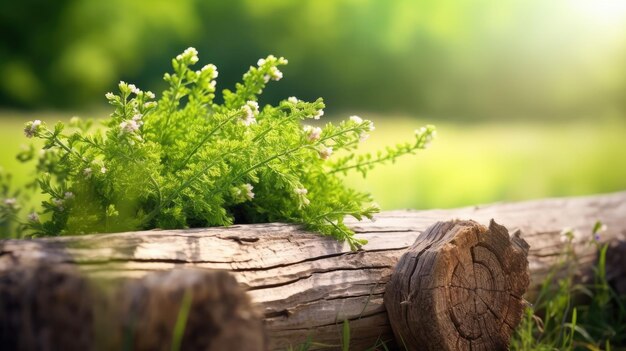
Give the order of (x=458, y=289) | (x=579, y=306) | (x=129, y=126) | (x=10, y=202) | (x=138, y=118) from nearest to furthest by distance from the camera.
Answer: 1. (x=129, y=126)
2. (x=138, y=118)
3. (x=458, y=289)
4. (x=10, y=202)
5. (x=579, y=306)

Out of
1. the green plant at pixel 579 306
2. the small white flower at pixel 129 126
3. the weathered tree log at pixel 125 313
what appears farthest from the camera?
the green plant at pixel 579 306

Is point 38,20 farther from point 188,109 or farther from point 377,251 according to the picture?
point 377,251

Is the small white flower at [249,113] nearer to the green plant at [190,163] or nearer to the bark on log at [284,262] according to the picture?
the green plant at [190,163]

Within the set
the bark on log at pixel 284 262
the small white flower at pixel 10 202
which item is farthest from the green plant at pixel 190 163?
the small white flower at pixel 10 202

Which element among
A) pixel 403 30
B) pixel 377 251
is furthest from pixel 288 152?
pixel 403 30

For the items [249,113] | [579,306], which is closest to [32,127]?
[249,113]

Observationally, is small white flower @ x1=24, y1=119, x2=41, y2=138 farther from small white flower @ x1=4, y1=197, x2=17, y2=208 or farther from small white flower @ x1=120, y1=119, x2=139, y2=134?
small white flower @ x1=4, y1=197, x2=17, y2=208

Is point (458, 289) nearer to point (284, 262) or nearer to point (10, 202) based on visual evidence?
point (284, 262)
